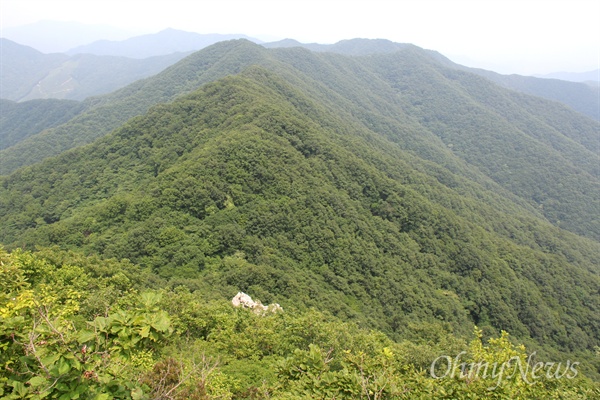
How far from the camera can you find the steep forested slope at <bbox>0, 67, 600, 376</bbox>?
40.6m

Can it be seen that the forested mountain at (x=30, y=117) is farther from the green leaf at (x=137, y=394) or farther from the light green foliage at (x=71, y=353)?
the green leaf at (x=137, y=394)

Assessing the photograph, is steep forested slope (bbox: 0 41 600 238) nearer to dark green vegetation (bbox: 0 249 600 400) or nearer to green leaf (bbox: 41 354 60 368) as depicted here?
dark green vegetation (bbox: 0 249 600 400)

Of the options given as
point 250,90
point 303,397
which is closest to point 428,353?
point 303,397

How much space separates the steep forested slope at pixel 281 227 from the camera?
133ft

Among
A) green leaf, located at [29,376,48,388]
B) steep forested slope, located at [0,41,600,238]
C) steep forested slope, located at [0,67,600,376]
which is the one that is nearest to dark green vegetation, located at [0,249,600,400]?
green leaf, located at [29,376,48,388]

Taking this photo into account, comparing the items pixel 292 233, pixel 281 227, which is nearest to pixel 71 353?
pixel 281 227

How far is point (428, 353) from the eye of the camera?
2138cm

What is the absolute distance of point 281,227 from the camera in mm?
48938

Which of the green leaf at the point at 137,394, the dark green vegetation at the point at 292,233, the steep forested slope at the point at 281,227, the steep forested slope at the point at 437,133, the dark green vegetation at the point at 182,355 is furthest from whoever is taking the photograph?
the steep forested slope at the point at 437,133

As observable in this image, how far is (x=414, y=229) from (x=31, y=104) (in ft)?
754

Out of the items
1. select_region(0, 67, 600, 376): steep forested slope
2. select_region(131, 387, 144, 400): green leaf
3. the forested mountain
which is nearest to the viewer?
select_region(131, 387, 144, 400): green leaf

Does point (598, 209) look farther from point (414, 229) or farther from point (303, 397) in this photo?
point (303, 397)

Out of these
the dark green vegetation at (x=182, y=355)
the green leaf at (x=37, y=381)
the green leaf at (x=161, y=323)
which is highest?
the green leaf at (x=161, y=323)

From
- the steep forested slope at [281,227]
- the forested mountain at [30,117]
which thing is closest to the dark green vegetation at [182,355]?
the steep forested slope at [281,227]
